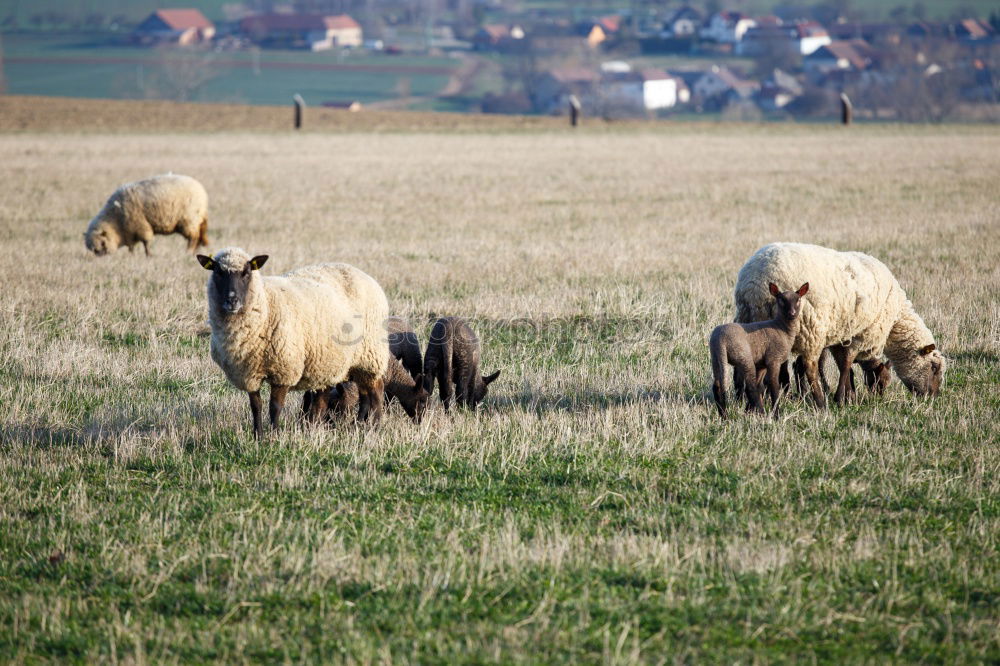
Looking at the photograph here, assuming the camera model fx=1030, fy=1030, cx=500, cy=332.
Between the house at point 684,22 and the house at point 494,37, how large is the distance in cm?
2511

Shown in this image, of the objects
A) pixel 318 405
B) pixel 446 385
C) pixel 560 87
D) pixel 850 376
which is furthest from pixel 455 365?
pixel 560 87

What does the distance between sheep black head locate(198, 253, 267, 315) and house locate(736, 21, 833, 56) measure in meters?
138

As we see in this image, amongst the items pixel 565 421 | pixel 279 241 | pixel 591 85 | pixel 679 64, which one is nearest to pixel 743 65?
pixel 679 64

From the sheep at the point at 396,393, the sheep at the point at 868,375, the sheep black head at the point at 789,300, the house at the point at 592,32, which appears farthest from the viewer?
the house at the point at 592,32

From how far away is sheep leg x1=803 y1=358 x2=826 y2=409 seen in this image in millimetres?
8562

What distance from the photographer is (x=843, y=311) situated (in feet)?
29.1

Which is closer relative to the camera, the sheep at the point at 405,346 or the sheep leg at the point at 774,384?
the sheep leg at the point at 774,384

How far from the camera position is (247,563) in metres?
5.42

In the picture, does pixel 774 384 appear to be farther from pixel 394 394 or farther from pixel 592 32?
pixel 592 32

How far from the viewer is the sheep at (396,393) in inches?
341

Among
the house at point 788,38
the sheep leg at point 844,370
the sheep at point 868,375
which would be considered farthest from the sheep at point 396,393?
the house at point 788,38

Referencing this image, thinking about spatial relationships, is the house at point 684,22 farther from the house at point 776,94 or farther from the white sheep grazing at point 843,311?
the white sheep grazing at point 843,311

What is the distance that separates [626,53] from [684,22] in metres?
26.4

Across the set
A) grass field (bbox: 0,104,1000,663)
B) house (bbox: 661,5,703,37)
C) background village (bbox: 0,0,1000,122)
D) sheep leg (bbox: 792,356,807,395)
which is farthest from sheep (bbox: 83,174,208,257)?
house (bbox: 661,5,703,37)
